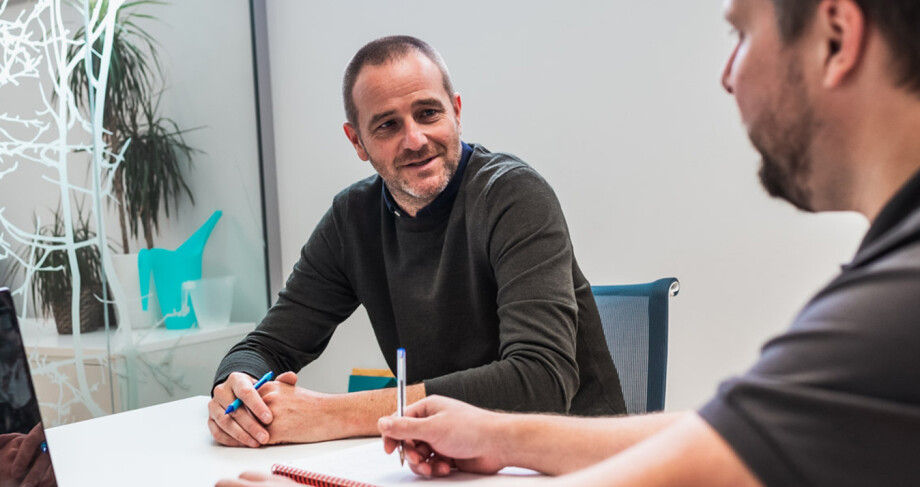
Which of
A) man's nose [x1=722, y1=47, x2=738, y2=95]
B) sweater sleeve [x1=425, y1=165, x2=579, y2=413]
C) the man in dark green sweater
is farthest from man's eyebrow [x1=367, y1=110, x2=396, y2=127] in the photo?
man's nose [x1=722, y1=47, x2=738, y2=95]

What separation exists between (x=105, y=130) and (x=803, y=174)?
280 centimetres

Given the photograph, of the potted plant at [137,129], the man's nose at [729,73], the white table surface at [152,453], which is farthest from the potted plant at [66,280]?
the man's nose at [729,73]

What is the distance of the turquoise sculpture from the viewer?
3092 mm

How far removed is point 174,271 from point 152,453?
6.90 ft

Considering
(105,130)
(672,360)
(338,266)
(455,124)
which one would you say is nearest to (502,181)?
(455,124)

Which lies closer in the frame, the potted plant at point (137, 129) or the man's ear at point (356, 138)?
the man's ear at point (356, 138)

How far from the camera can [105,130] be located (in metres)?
2.93

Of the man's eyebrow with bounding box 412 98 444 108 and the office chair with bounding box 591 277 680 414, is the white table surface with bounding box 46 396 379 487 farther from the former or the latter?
the man's eyebrow with bounding box 412 98 444 108

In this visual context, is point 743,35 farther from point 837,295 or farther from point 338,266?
point 338,266

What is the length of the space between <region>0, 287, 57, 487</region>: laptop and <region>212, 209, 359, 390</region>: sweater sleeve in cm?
82

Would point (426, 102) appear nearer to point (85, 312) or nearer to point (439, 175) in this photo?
point (439, 175)

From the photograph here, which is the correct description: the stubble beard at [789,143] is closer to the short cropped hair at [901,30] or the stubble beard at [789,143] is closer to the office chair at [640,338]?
the short cropped hair at [901,30]

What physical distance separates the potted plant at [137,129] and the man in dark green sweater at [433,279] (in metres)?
1.43

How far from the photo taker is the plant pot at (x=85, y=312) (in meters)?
2.83
